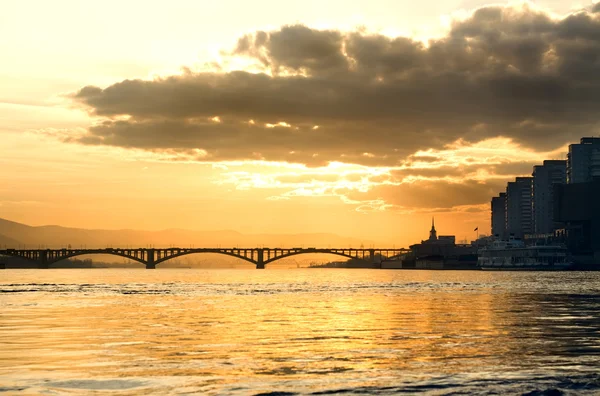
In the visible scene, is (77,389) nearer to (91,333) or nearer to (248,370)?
(248,370)

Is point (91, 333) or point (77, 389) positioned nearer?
point (77, 389)

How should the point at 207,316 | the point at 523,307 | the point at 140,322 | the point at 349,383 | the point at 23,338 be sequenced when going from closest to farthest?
the point at 349,383
the point at 23,338
the point at 140,322
the point at 207,316
the point at 523,307

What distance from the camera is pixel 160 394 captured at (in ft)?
104

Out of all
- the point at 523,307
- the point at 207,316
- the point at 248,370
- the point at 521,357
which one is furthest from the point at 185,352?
the point at 523,307

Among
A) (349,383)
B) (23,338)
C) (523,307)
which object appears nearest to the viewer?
(349,383)

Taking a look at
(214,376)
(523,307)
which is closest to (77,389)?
(214,376)

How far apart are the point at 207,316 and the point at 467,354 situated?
1367 inches

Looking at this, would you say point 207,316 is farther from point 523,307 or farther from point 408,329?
point 523,307

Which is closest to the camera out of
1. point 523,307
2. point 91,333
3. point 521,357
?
point 521,357

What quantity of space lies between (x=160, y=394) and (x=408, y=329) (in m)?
30.5

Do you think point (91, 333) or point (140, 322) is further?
point (140, 322)

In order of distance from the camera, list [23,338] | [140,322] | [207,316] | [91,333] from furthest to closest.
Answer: [207,316] < [140,322] < [91,333] < [23,338]

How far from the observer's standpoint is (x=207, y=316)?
2913 inches

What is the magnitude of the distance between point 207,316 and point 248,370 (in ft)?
121
